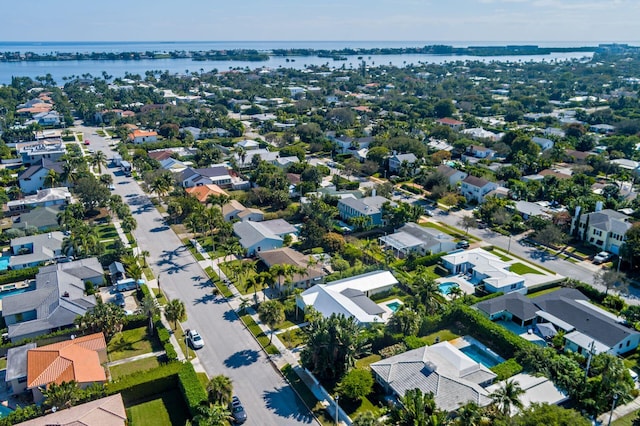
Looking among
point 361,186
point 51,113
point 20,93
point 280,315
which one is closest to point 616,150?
point 361,186

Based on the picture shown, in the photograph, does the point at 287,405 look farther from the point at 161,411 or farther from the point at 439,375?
the point at 439,375

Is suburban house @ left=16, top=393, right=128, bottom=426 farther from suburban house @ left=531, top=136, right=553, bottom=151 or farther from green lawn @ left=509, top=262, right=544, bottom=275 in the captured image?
suburban house @ left=531, top=136, right=553, bottom=151

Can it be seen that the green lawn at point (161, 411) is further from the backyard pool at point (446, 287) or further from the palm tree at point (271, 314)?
the backyard pool at point (446, 287)

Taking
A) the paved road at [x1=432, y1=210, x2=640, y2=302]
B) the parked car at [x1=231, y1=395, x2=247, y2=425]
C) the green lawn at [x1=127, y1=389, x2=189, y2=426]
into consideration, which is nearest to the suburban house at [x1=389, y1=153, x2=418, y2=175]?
the paved road at [x1=432, y1=210, x2=640, y2=302]

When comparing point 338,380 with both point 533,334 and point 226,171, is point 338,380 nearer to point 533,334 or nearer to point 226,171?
point 533,334

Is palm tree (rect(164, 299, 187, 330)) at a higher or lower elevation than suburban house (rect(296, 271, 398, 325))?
higher
